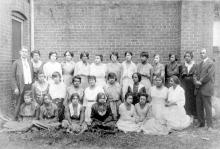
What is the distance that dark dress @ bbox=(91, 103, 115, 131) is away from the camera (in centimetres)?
663

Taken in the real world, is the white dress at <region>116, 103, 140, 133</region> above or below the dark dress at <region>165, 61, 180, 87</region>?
below

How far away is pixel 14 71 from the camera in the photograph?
721cm

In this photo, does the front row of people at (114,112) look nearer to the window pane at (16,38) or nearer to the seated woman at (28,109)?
the seated woman at (28,109)

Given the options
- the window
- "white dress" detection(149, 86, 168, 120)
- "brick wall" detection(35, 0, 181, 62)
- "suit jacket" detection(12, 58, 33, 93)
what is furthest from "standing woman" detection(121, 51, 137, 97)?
the window

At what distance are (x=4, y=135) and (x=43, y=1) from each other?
16.0ft

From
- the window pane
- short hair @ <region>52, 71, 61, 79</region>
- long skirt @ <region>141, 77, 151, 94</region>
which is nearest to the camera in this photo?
short hair @ <region>52, 71, 61, 79</region>

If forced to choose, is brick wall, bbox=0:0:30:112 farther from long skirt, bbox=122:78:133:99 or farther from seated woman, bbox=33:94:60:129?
long skirt, bbox=122:78:133:99

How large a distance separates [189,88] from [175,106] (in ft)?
2.59

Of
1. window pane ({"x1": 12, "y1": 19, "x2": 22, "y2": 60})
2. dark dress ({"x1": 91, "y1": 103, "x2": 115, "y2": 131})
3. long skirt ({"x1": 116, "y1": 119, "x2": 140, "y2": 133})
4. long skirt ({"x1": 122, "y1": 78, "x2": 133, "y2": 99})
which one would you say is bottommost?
long skirt ({"x1": 116, "y1": 119, "x2": 140, "y2": 133})

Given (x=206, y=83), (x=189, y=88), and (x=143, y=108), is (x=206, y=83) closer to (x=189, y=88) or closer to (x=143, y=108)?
(x=189, y=88)

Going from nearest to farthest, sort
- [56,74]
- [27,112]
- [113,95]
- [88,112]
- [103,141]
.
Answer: [103,141] < [27,112] < [88,112] < [56,74] < [113,95]

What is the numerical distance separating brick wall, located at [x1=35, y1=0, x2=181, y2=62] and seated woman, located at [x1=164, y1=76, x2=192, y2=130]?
101 inches

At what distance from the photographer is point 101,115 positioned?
22.2 ft

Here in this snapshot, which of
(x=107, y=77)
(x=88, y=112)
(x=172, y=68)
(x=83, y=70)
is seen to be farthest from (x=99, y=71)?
(x=172, y=68)
